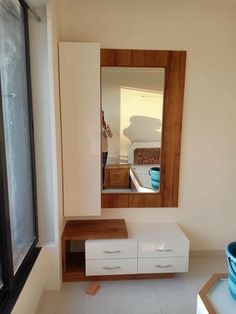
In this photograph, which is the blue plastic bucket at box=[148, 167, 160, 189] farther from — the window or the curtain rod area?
the curtain rod area

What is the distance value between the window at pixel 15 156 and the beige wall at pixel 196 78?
608 mm

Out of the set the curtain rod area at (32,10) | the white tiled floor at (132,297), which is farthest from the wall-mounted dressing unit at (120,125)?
the white tiled floor at (132,297)

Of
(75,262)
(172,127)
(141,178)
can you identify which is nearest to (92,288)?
(75,262)

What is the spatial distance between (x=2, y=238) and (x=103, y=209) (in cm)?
117

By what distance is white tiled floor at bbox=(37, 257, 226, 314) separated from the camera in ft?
6.55

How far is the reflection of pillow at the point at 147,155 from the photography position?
2523 mm

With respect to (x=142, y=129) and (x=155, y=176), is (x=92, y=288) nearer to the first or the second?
(x=155, y=176)

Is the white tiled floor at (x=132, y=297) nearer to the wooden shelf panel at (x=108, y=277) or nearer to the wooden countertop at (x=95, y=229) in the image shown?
the wooden shelf panel at (x=108, y=277)

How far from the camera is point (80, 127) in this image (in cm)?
229

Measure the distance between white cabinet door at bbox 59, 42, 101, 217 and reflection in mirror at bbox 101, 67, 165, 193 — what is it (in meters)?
0.17

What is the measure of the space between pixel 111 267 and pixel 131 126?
4.22 ft

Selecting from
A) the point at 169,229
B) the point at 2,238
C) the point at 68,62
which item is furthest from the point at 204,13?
the point at 2,238

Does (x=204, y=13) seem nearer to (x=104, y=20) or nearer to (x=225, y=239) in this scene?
(x=104, y=20)

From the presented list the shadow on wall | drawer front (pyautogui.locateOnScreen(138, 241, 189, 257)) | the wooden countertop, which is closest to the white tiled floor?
drawer front (pyautogui.locateOnScreen(138, 241, 189, 257))
